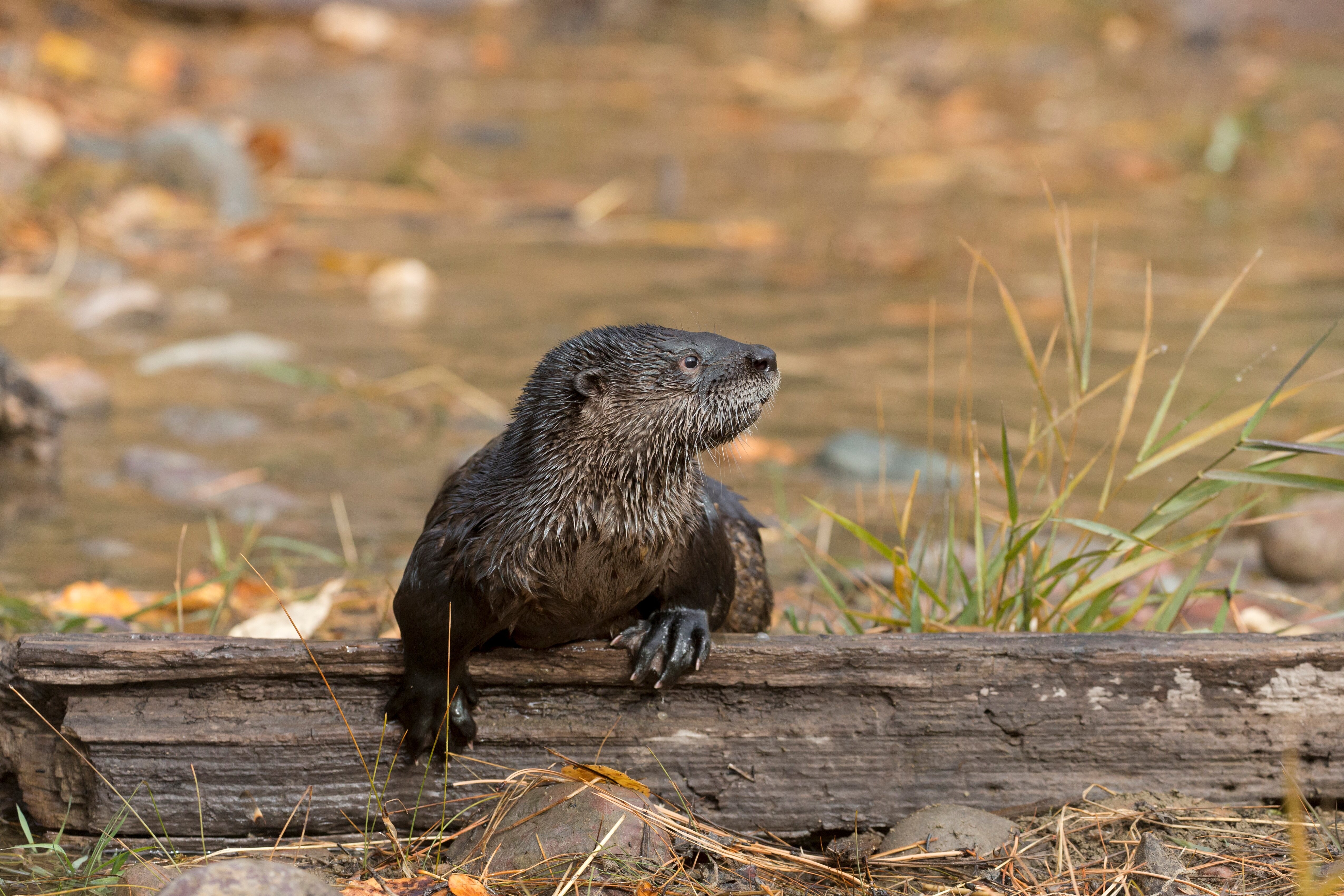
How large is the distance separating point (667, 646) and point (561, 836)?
14.0 inches

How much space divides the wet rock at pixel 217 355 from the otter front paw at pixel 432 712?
10.5 ft

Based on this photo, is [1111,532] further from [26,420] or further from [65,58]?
[65,58]

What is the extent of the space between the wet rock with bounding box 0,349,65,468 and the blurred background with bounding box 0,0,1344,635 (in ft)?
0.44

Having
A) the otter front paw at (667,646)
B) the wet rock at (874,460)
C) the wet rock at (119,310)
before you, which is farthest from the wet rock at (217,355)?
the otter front paw at (667,646)

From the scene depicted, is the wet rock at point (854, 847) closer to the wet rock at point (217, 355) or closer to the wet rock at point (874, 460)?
the wet rock at point (874, 460)

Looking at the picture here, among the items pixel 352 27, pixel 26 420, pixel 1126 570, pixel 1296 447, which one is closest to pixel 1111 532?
pixel 1126 570

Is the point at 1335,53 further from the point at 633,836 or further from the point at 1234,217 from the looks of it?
the point at 633,836

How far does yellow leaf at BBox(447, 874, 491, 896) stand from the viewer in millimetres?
2049

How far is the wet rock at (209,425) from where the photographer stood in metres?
4.68

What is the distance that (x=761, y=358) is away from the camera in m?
2.30

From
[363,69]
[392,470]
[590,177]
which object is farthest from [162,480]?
[363,69]

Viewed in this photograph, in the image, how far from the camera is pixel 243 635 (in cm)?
284

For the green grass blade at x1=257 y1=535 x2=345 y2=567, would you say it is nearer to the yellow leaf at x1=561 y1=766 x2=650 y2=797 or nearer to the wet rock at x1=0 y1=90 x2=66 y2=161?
the yellow leaf at x1=561 y1=766 x2=650 y2=797

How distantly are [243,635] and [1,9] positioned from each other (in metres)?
7.66
